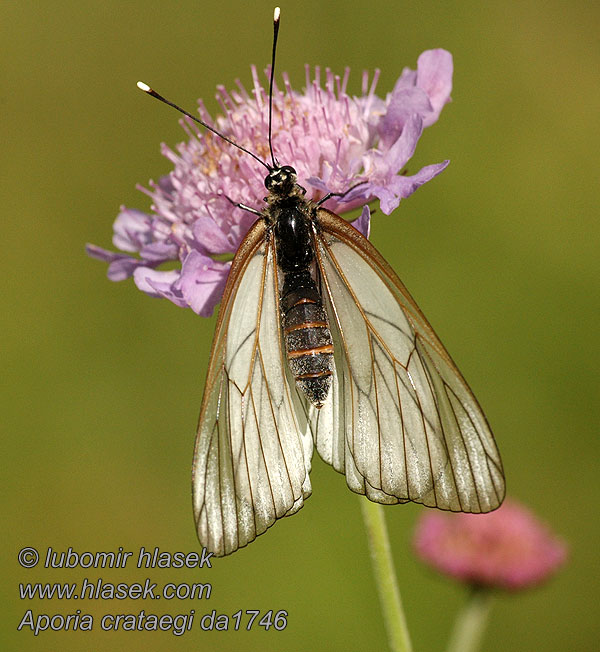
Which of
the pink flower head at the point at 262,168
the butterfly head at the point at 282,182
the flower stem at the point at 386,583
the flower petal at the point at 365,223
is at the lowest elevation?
the flower stem at the point at 386,583

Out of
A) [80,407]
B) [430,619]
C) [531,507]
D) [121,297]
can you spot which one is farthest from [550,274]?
[80,407]

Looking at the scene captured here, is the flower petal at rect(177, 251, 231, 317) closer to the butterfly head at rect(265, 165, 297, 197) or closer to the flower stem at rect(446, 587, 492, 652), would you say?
the butterfly head at rect(265, 165, 297, 197)

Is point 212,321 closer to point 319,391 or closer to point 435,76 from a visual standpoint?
point 435,76

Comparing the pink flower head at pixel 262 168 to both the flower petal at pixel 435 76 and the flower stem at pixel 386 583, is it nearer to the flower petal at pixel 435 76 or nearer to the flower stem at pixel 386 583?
the flower petal at pixel 435 76

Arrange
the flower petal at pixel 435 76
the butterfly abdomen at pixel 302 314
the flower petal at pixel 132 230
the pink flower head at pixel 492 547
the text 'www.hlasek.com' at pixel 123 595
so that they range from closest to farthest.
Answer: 1. the butterfly abdomen at pixel 302 314
2. the flower petal at pixel 435 76
3. the flower petal at pixel 132 230
4. the pink flower head at pixel 492 547
5. the text 'www.hlasek.com' at pixel 123 595

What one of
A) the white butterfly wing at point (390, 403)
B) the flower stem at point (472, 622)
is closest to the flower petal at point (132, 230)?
the white butterfly wing at point (390, 403)

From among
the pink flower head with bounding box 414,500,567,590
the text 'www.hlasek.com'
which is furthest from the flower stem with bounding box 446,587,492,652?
the text 'www.hlasek.com'

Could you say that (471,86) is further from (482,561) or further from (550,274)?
(482,561)

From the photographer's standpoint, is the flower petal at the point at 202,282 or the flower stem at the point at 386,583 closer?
the flower stem at the point at 386,583
